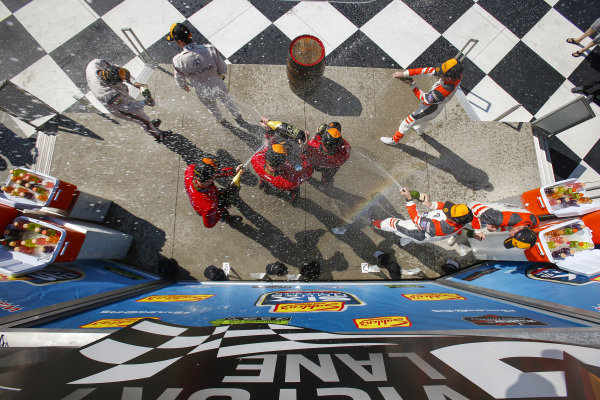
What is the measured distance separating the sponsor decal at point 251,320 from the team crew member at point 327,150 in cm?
181

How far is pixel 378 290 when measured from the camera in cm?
312

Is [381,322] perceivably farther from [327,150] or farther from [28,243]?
[28,243]

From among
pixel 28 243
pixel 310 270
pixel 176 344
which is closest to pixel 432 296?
pixel 310 270

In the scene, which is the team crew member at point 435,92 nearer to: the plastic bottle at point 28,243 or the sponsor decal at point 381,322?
the sponsor decal at point 381,322

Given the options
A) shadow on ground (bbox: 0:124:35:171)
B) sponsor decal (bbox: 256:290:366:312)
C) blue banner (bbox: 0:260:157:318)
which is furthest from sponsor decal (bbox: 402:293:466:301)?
shadow on ground (bbox: 0:124:35:171)

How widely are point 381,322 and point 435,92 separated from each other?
271 cm

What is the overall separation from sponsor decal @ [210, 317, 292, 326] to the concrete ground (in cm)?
153

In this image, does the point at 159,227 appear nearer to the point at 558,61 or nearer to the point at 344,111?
the point at 344,111

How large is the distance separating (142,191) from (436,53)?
522 centimetres

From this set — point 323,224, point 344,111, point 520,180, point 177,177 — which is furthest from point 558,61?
point 177,177

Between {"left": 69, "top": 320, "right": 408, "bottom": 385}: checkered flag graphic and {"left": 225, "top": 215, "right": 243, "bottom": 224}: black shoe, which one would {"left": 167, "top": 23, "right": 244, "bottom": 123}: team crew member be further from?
{"left": 69, "top": 320, "right": 408, "bottom": 385}: checkered flag graphic

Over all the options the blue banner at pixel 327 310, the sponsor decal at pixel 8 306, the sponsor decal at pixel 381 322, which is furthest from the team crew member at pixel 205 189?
the sponsor decal at pixel 381 322

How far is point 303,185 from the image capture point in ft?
12.8

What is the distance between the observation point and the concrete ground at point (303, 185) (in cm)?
370
